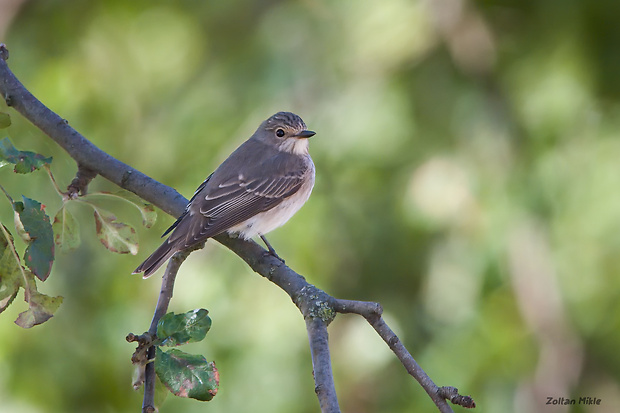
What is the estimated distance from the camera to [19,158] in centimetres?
215

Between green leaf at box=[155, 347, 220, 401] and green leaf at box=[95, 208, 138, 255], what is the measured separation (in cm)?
74

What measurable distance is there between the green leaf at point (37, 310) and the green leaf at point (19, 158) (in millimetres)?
367

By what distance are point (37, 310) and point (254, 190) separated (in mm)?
2189

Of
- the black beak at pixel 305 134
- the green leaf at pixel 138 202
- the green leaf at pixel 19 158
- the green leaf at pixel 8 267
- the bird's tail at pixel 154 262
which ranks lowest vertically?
the green leaf at pixel 8 267

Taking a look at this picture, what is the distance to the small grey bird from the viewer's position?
11.2 feet

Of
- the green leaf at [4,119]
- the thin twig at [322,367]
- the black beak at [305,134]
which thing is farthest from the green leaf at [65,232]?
the black beak at [305,134]

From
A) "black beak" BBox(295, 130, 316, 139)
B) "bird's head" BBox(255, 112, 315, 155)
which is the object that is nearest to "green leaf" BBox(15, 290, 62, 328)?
"black beak" BBox(295, 130, 316, 139)

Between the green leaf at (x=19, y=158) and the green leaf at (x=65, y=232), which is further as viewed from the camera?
the green leaf at (x=65, y=232)

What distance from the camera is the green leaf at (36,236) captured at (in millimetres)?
1993

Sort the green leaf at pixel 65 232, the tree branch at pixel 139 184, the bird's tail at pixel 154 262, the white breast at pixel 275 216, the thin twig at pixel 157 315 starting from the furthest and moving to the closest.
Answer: the white breast at pixel 275 216 < the bird's tail at pixel 154 262 < the green leaf at pixel 65 232 < the tree branch at pixel 139 184 < the thin twig at pixel 157 315

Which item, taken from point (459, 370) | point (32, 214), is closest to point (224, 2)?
point (459, 370)

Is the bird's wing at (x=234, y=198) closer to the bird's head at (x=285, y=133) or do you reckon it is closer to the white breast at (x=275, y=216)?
the white breast at (x=275, y=216)

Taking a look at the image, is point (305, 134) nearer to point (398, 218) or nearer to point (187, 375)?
point (398, 218)

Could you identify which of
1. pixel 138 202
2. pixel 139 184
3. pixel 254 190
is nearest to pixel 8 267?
pixel 138 202
